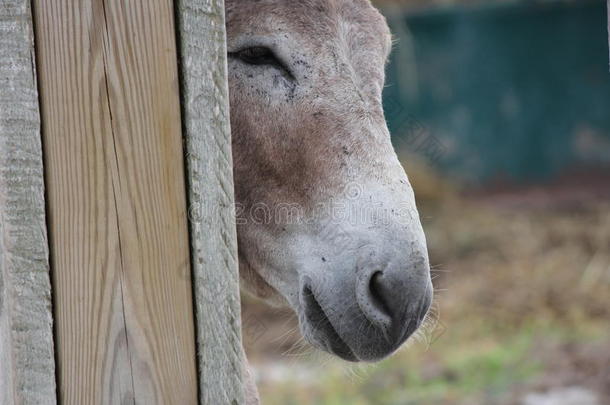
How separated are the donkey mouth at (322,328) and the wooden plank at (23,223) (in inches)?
27.8

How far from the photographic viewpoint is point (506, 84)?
10.6 metres

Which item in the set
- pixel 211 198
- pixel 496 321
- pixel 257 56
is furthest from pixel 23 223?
pixel 496 321

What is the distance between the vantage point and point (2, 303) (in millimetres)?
1449

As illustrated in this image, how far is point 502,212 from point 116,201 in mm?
8551

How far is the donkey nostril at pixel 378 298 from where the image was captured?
1832 millimetres

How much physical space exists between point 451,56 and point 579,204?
102 inches

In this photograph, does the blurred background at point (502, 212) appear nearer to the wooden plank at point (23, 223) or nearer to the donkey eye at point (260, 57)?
the donkey eye at point (260, 57)

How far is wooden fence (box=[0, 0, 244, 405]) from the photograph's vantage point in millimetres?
1410

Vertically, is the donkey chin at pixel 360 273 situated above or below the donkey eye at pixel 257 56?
below

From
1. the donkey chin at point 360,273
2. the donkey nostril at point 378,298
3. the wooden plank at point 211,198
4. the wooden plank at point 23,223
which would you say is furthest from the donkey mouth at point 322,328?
the wooden plank at point 23,223

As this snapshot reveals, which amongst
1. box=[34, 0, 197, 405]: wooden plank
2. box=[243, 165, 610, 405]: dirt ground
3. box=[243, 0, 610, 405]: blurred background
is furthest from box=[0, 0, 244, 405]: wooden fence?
box=[243, 0, 610, 405]: blurred background

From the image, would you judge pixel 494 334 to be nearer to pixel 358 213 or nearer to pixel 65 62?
pixel 358 213

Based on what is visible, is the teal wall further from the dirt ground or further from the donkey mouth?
the donkey mouth

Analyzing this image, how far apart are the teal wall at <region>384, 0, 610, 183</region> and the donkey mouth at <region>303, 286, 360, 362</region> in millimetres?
8753
